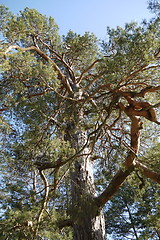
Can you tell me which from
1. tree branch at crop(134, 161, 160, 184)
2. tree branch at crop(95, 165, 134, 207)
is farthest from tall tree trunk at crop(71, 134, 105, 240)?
tree branch at crop(134, 161, 160, 184)

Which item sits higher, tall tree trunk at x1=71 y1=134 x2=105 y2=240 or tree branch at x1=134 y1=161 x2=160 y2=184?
tree branch at x1=134 y1=161 x2=160 y2=184

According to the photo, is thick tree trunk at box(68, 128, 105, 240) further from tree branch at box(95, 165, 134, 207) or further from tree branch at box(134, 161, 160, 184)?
tree branch at box(134, 161, 160, 184)

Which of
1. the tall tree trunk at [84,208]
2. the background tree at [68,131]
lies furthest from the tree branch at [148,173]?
the tall tree trunk at [84,208]

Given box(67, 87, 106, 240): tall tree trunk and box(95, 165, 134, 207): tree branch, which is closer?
box(67, 87, 106, 240): tall tree trunk

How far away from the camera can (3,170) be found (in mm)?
7773

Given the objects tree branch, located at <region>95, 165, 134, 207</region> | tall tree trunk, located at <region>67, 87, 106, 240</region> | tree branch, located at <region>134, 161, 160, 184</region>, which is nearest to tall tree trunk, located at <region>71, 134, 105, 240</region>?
tall tree trunk, located at <region>67, 87, 106, 240</region>

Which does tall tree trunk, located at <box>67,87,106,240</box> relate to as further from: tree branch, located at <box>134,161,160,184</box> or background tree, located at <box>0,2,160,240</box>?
tree branch, located at <box>134,161,160,184</box>

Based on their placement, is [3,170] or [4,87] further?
[3,170]

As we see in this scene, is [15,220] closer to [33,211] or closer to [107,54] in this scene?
[33,211]

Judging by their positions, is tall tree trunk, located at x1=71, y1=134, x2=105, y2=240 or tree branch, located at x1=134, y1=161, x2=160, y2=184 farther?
tree branch, located at x1=134, y1=161, x2=160, y2=184

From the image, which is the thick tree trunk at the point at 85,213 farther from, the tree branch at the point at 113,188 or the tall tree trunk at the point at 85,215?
the tree branch at the point at 113,188

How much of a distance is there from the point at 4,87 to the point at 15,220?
96.1 inches

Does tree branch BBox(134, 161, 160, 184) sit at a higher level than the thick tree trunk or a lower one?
higher

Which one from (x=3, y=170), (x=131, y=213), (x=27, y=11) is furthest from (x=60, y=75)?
(x=131, y=213)
